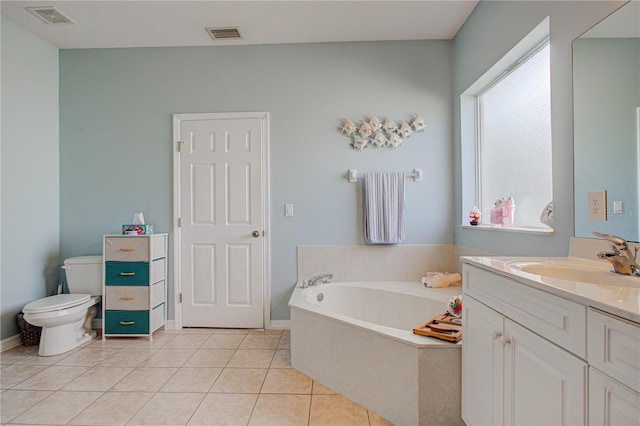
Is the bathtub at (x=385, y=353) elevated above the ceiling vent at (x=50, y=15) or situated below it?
below

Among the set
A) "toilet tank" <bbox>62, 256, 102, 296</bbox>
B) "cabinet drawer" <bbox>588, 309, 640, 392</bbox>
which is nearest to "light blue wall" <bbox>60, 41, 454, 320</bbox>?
"toilet tank" <bbox>62, 256, 102, 296</bbox>

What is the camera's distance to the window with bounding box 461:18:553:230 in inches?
76.1

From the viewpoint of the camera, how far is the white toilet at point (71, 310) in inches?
92.9

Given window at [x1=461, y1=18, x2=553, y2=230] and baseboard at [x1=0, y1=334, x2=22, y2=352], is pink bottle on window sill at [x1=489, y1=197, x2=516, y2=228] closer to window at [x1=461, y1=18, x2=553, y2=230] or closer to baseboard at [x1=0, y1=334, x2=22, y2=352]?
window at [x1=461, y1=18, x2=553, y2=230]

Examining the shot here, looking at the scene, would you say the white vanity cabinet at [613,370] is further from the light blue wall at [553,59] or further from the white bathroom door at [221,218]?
the white bathroom door at [221,218]

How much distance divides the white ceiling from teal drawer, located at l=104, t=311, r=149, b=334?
2.39m

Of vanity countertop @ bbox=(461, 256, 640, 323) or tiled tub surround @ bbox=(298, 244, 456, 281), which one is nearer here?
vanity countertop @ bbox=(461, 256, 640, 323)

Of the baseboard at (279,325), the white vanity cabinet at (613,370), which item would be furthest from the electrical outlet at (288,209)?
the white vanity cabinet at (613,370)

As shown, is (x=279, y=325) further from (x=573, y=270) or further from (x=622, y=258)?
(x=622, y=258)

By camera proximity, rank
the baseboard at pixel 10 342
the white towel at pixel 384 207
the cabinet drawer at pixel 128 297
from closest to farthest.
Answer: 1. the baseboard at pixel 10 342
2. the cabinet drawer at pixel 128 297
3. the white towel at pixel 384 207

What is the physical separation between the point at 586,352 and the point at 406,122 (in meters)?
2.40

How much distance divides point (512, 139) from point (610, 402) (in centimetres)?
195

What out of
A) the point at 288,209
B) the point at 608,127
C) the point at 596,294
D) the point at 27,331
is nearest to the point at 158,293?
the point at 27,331

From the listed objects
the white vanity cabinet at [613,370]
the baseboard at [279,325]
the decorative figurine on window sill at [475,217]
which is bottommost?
Answer: the baseboard at [279,325]
